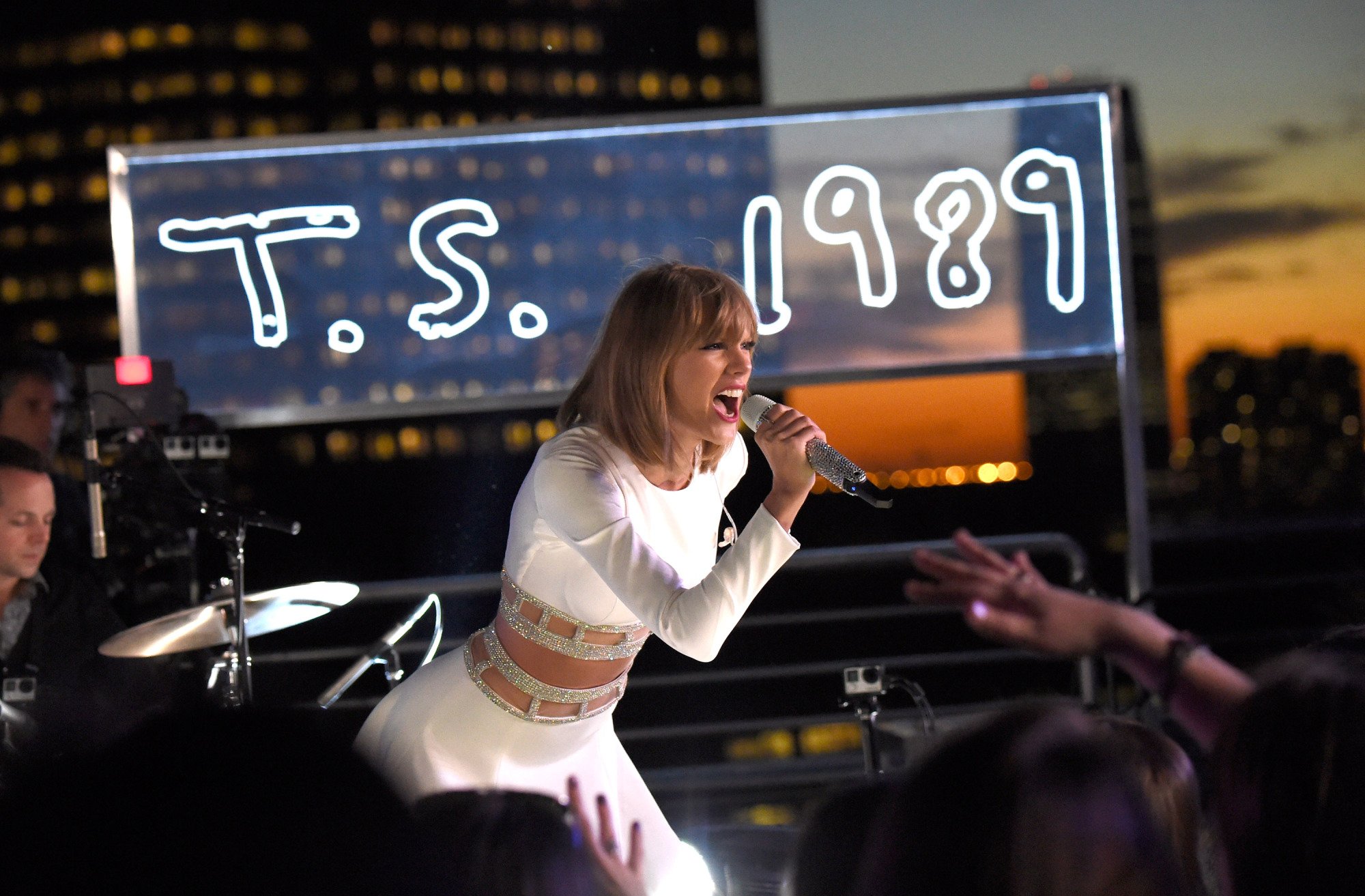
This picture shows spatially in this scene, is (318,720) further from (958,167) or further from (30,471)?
(958,167)

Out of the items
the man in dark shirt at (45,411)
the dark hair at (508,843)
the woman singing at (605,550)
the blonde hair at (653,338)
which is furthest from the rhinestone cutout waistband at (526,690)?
the man in dark shirt at (45,411)

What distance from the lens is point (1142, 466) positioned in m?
4.29

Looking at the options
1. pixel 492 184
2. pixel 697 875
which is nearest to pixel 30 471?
pixel 492 184

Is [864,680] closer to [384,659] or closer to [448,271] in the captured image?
[384,659]

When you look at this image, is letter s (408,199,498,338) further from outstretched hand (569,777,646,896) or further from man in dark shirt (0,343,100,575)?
outstretched hand (569,777,646,896)

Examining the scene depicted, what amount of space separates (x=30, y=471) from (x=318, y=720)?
3.04m

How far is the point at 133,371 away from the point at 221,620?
1169 mm

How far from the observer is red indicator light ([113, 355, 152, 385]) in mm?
3805

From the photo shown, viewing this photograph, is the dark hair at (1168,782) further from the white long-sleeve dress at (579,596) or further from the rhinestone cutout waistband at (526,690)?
the rhinestone cutout waistband at (526,690)

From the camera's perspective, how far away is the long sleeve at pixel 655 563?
1885mm

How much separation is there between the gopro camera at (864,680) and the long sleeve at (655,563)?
40.1 inches

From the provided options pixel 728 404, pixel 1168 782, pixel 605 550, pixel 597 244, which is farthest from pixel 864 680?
pixel 597 244

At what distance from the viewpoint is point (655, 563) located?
1.94 metres

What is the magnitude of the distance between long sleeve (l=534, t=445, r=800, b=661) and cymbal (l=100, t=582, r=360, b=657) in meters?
1.23
